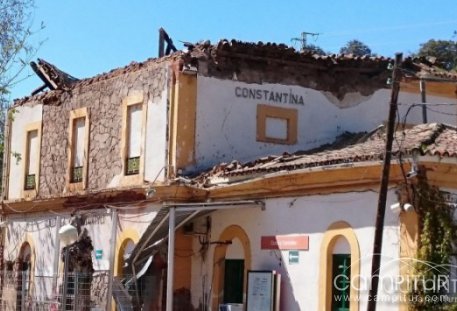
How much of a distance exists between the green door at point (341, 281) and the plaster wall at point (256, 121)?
5056 mm

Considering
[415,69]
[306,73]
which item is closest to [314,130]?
[306,73]

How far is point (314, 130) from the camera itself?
20.4 metres

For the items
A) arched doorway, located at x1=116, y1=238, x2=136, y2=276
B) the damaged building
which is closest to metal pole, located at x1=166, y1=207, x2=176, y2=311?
the damaged building

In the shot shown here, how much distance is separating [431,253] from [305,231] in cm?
293

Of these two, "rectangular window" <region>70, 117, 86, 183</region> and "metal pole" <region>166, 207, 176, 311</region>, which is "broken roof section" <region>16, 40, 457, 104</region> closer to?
"rectangular window" <region>70, 117, 86, 183</region>

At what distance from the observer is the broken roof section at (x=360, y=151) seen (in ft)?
46.0

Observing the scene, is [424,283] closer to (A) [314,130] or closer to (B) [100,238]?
(A) [314,130]

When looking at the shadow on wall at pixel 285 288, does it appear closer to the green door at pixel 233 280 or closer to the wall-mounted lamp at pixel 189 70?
the green door at pixel 233 280

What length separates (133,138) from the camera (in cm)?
2072

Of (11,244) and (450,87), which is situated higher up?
(450,87)

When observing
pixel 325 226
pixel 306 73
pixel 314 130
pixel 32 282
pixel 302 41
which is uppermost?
pixel 302 41

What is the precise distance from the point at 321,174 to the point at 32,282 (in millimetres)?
10264

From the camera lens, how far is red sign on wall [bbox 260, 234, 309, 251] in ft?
52.0

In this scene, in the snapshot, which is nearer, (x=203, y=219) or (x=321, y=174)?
(x=321, y=174)
